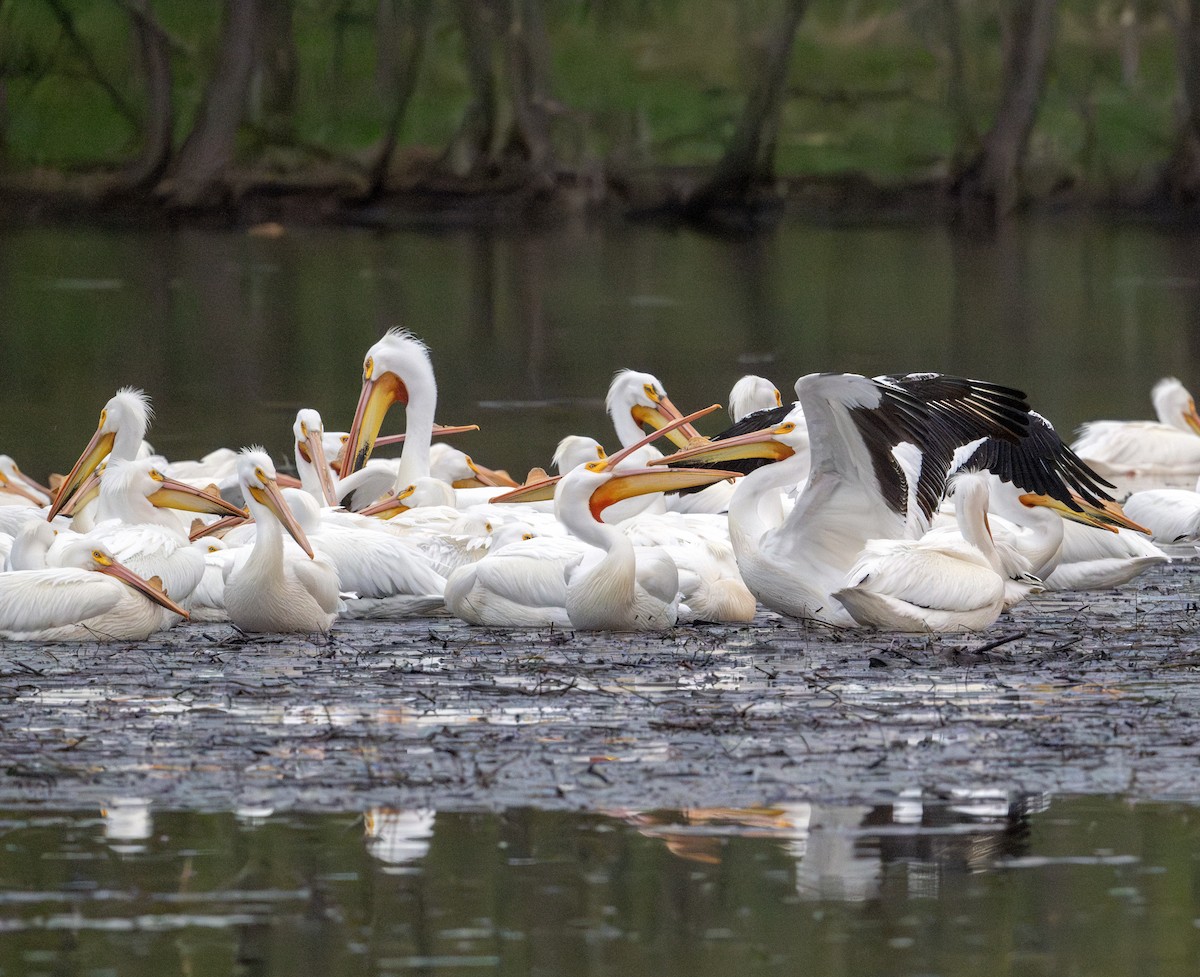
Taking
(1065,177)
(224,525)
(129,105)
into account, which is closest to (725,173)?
(1065,177)

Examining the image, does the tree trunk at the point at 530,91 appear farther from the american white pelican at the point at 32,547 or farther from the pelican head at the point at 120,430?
the american white pelican at the point at 32,547

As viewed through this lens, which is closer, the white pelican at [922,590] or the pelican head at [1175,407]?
the white pelican at [922,590]

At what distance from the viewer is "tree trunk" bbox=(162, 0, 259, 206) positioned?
99.6ft

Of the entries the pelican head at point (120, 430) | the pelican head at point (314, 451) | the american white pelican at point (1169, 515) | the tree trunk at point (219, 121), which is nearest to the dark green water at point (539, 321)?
the tree trunk at point (219, 121)

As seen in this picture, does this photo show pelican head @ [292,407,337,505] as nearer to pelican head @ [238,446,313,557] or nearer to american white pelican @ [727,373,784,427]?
american white pelican @ [727,373,784,427]

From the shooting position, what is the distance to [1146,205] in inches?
1362

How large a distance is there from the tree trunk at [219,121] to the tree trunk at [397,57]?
2.62 meters

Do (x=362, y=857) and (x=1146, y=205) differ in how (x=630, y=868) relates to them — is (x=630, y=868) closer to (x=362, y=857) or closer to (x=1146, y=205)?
(x=362, y=857)

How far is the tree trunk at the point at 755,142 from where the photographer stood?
3188cm

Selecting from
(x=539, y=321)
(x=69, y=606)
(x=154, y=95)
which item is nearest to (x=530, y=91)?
(x=154, y=95)

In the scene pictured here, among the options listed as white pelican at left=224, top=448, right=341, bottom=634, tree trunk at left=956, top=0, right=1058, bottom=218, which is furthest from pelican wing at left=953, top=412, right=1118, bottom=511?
tree trunk at left=956, top=0, right=1058, bottom=218

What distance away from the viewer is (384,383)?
9.47m

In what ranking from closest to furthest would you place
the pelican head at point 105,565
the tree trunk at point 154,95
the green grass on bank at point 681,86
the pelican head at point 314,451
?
the pelican head at point 105,565
the pelican head at point 314,451
the tree trunk at point 154,95
the green grass on bank at point 681,86

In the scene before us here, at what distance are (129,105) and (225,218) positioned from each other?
435cm
